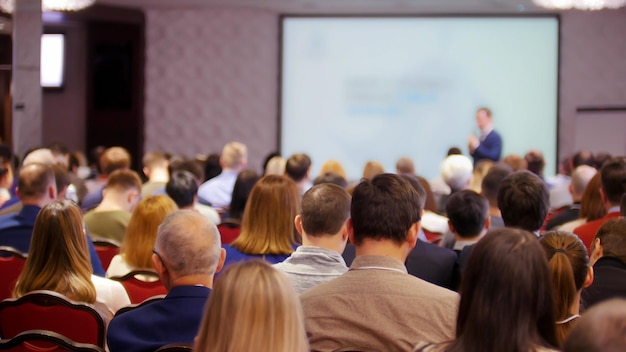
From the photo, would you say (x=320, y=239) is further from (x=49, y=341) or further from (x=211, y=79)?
(x=211, y=79)

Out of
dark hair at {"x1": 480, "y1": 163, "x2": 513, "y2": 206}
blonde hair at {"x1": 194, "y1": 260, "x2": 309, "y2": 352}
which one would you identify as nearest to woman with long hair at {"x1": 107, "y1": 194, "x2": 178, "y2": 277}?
dark hair at {"x1": 480, "y1": 163, "x2": 513, "y2": 206}

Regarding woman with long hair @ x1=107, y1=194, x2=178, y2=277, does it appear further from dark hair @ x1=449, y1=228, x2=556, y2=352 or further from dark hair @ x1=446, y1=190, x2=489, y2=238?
dark hair @ x1=449, y1=228, x2=556, y2=352

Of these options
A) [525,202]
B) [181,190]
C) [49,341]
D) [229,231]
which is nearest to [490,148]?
[229,231]

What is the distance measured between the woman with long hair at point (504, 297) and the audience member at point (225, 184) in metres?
5.38

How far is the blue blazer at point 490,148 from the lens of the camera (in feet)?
30.0

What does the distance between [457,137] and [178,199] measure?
271 inches

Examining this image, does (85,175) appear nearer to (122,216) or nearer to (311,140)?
(311,140)

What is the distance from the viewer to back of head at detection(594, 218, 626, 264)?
3133 mm

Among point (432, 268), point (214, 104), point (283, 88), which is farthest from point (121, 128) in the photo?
point (432, 268)

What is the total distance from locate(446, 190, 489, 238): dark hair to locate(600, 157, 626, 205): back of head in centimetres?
85

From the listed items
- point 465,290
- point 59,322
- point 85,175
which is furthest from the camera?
point 85,175

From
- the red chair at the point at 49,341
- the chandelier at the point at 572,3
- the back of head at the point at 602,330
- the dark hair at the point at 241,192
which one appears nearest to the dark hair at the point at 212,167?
the dark hair at the point at 241,192

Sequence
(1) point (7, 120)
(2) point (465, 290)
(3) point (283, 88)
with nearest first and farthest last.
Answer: (2) point (465, 290), (1) point (7, 120), (3) point (283, 88)

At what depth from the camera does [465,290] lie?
1.80 meters
